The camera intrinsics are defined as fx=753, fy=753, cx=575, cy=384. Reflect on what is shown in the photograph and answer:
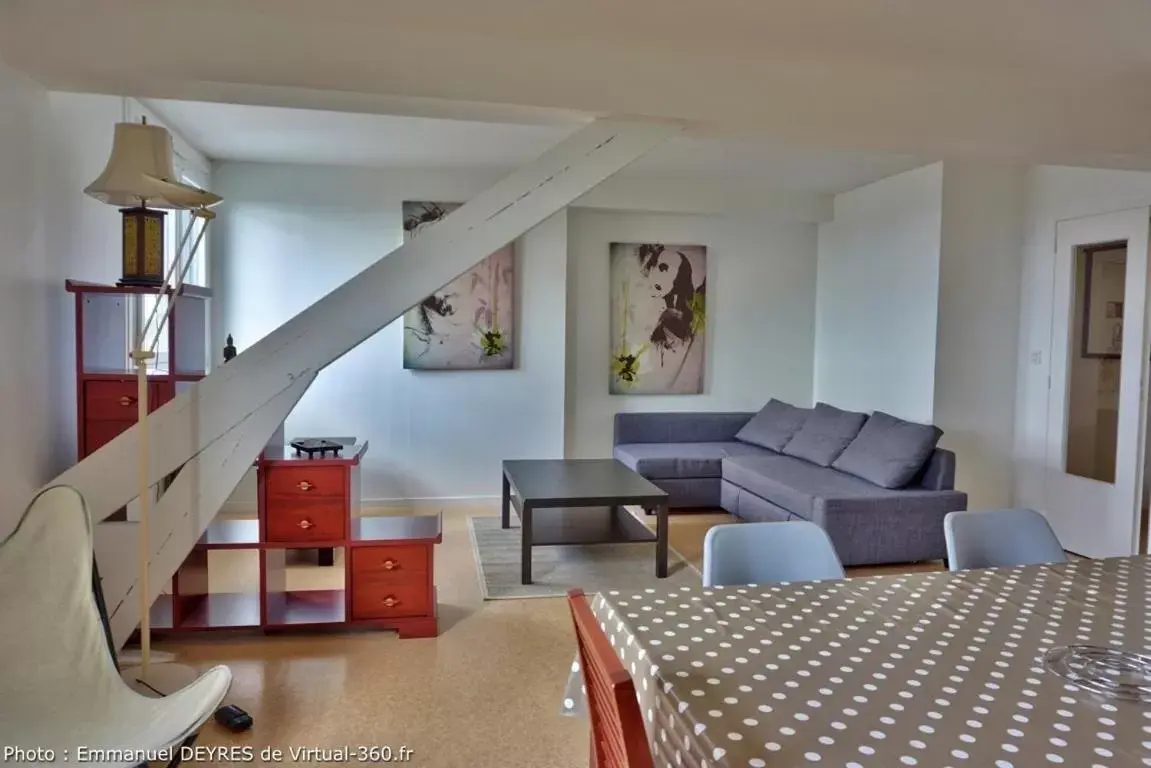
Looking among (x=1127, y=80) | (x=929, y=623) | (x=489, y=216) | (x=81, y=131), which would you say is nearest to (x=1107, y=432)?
(x=1127, y=80)

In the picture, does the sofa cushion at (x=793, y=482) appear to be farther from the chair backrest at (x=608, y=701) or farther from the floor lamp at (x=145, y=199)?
the floor lamp at (x=145, y=199)

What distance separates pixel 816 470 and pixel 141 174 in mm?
4030

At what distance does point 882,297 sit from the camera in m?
5.45

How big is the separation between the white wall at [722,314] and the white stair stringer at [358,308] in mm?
2965

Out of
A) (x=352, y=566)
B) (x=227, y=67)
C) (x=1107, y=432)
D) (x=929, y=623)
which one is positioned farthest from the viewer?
(x=1107, y=432)

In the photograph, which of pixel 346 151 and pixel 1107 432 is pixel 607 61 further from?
pixel 1107 432

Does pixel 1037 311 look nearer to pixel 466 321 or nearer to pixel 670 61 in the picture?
pixel 670 61

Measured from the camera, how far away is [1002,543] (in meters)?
2.33

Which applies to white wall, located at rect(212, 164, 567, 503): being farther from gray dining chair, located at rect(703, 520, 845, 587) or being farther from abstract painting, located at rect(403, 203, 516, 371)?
gray dining chair, located at rect(703, 520, 845, 587)

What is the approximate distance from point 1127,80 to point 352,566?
3.93 meters

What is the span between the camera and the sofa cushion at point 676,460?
5309 mm

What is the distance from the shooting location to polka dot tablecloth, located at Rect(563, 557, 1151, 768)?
1177mm

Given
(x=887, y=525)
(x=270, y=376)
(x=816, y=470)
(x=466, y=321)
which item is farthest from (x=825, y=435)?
(x=270, y=376)

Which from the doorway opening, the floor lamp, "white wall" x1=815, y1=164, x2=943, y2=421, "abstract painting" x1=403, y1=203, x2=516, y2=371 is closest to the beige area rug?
"abstract painting" x1=403, y1=203, x2=516, y2=371
